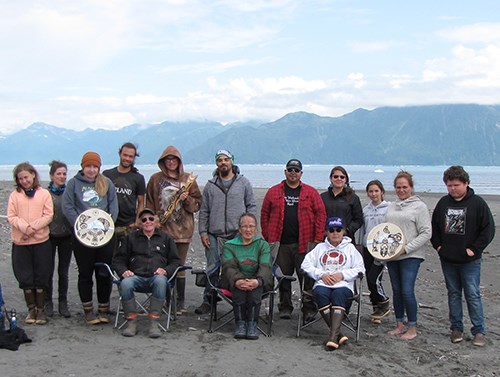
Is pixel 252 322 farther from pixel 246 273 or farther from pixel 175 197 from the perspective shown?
pixel 175 197

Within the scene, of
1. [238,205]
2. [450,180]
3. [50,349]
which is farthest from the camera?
[238,205]

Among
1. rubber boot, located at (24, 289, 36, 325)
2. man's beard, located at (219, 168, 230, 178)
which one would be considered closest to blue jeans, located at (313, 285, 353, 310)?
man's beard, located at (219, 168, 230, 178)

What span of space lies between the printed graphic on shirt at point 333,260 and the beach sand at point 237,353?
721 mm

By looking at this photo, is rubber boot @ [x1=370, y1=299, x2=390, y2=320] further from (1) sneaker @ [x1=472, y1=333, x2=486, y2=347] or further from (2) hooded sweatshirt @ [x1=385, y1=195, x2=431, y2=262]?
(1) sneaker @ [x1=472, y1=333, x2=486, y2=347]

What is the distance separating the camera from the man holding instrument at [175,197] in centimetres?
665

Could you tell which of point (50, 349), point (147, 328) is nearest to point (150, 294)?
point (147, 328)

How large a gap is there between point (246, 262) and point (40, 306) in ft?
7.32

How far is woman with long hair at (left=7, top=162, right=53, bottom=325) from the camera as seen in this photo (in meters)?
6.04

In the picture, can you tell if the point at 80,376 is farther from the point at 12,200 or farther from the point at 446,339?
the point at 446,339

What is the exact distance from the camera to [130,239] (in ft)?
20.4

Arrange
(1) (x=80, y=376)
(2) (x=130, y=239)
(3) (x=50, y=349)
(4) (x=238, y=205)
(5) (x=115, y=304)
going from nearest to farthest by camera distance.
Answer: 1. (1) (x=80, y=376)
2. (3) (x=50, y=349)
3. (2) (x=130, y=239)
4. (4) (x=238, y=205)
5. (5) (x=115, y=304)

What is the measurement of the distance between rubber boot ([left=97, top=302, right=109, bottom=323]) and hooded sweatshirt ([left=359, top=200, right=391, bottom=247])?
2.98 meters

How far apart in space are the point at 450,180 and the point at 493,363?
1761 mm

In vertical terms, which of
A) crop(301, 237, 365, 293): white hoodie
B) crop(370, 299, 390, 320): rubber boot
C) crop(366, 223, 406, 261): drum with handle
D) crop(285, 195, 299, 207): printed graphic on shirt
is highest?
crop(285, 195, 299, 207): printed graphic on shirt
